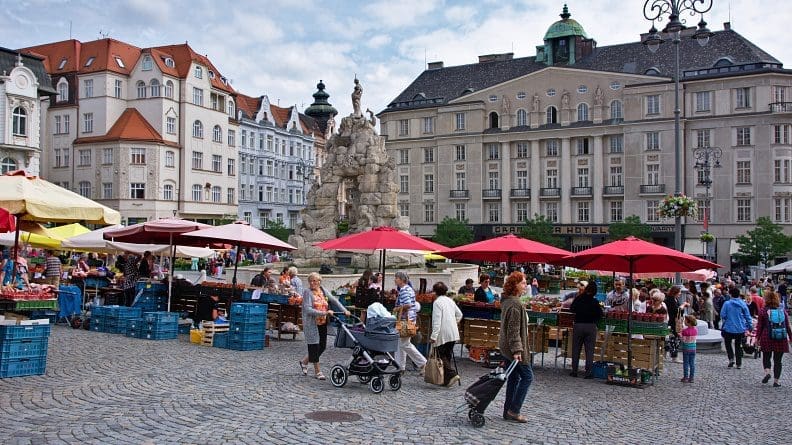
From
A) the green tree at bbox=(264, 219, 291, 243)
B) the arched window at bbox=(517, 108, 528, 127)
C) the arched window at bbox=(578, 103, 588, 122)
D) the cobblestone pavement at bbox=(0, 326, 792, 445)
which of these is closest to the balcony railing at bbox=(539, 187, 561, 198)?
the arched window at bbox=(517, 108, 528, 127)

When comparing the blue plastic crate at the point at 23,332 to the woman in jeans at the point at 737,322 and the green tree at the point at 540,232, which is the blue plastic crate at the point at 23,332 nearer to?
the woman in jeans at the point at 737,322

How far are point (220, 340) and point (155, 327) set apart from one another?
5.66 ft

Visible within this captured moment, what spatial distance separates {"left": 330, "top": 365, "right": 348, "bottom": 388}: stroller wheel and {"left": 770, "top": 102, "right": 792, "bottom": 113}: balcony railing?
5714 cm

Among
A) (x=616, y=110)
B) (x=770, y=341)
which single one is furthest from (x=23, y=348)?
(x=616, y=110)

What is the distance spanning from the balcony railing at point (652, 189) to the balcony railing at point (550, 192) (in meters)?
7.66

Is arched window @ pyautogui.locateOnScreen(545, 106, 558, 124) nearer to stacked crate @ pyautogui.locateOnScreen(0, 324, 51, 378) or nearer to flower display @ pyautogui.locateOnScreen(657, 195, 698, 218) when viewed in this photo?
flower display @ pyautogui.locateOnScreen(657, 195, 698, 218)

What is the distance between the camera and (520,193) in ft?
227

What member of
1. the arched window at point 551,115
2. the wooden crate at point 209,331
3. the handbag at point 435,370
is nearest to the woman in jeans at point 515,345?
the handbag at point 435,370

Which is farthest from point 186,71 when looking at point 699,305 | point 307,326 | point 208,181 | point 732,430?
point 732,430

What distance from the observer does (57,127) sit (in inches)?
2450

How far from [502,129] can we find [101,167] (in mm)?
36344

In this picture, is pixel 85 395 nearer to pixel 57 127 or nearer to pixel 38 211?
pixel 38 211

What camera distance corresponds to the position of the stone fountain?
3438 cm

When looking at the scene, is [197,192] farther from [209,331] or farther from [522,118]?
[209,331]
